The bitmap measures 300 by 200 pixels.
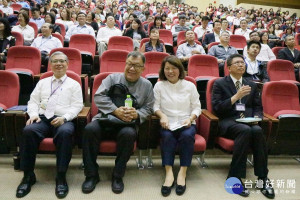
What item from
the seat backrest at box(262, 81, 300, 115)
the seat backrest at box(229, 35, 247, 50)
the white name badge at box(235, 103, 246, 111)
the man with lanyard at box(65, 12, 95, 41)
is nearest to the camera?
the white name badge at box(235, 103, 246, 111)

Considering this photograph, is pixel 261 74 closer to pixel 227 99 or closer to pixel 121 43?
pixel 227 99

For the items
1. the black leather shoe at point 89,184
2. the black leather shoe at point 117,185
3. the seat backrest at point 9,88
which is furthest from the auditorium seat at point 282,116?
the seat backrest at point 9,88

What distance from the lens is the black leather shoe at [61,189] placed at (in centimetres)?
Result: 108

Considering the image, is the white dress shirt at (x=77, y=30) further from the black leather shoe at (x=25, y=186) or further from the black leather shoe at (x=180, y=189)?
the black leather shoe at (x=180, y=189)

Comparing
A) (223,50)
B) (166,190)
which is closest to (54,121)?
(166,190)

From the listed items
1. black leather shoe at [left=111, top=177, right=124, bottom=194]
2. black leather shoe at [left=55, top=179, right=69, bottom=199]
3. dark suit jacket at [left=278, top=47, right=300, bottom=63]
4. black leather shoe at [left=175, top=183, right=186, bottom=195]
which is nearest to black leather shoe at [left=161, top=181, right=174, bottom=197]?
black leather shoe at [left=175, top=183, right=186, bottom=195]

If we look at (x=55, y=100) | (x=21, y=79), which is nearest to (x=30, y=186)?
(x=55, y=100)

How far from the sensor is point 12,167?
132cm

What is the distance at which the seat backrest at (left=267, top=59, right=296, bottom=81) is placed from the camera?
2068mm

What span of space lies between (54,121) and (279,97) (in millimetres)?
1234

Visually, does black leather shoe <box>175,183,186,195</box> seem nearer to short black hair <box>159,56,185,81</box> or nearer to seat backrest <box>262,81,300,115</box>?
short black hair <box>159,56,185,81</box>

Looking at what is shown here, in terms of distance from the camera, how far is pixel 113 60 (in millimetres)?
1925

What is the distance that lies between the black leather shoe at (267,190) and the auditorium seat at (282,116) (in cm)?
24
